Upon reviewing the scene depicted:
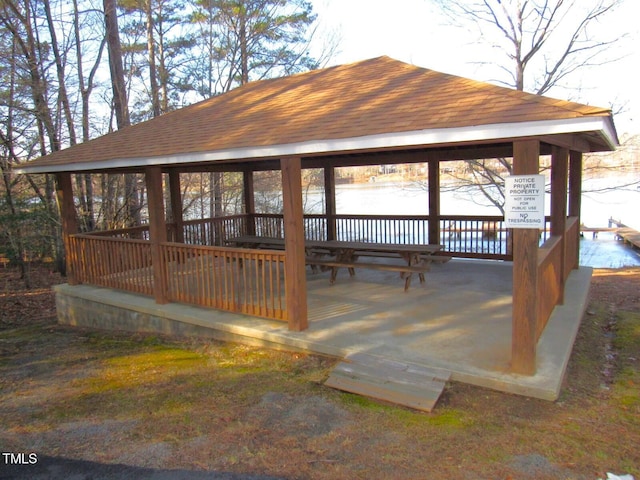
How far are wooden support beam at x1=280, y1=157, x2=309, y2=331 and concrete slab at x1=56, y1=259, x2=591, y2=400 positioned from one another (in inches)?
9.2

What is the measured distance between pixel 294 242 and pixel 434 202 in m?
4.60

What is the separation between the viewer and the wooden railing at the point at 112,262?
6957 millimetres

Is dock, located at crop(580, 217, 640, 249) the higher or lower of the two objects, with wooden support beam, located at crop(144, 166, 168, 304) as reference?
lower

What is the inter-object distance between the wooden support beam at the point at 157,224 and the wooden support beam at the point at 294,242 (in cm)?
230

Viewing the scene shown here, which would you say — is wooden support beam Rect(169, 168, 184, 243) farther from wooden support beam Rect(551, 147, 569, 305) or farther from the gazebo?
wooden support beam Rect(551, 147, 569, 305)

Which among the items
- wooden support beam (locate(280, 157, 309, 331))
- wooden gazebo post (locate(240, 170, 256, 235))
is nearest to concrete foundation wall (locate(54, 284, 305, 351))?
wooden support beam (locate(280, 157, 309, 331))

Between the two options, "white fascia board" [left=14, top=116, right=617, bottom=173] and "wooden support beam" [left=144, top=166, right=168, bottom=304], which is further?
"wooden support beam" [left=144, top=166, right=168, bottom=304]

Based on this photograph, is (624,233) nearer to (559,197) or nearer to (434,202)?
(434,202)

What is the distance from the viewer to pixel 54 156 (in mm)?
7770

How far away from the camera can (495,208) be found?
3175 centimetres

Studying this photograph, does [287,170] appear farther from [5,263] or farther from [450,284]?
[5,263]

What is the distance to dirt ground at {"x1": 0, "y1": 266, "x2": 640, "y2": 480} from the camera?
2945 mm

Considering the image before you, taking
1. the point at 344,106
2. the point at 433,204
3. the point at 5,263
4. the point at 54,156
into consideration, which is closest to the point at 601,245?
the point at 433,204

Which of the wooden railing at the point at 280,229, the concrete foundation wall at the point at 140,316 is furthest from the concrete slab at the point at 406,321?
the wooden railing at the point at 280,229
